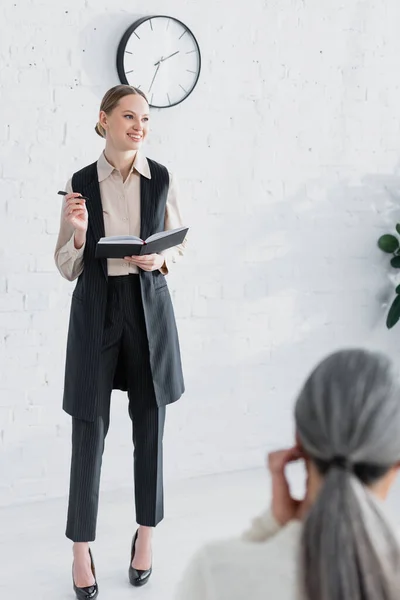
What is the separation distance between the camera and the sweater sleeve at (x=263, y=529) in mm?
1131

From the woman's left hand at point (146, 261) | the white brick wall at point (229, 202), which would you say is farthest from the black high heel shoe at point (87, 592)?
the woman's left hand at point (146, 261)

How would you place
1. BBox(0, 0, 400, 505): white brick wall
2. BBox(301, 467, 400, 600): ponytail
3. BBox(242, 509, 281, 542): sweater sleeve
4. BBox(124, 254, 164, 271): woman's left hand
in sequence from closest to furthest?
BBox(301, 467, 400, 600): ponytail, BBox(242, 509, 281, 542): sweater sleeve, BBox(124, 254, 164, 271): woman's left hand, BBox(0, 0, 400, 505): white brick wall

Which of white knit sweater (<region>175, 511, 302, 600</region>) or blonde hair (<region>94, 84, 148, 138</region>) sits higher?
blonde hair (<region>94, 84, 148, 138</region>)

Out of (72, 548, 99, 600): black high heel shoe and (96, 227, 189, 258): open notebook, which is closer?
(96, 227, 189, 258): open notebook

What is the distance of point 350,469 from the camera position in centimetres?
97

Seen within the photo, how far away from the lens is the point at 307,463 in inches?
41.9

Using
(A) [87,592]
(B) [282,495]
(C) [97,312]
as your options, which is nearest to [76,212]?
(C) [97,312]

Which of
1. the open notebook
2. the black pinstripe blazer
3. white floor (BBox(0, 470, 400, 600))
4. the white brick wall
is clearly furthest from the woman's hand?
the white brick wall

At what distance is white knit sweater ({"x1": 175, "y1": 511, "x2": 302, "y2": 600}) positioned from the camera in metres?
1.03

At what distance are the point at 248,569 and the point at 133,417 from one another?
1.61m

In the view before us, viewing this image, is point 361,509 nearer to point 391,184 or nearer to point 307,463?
point 307,463

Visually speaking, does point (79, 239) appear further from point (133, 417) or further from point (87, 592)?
point (87, 592)

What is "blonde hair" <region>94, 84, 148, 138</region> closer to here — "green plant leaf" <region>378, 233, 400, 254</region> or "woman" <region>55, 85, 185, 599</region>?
"woman" <region>55, 85, 185, 599</region>

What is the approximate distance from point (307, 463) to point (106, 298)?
1502 mm
